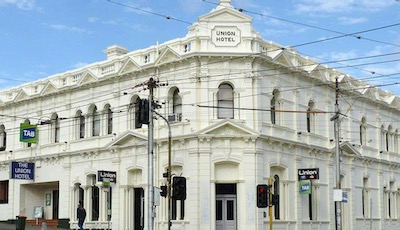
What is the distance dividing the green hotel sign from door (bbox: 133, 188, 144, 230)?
1017 cm

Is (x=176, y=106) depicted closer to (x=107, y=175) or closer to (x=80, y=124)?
(x=107, y=175)

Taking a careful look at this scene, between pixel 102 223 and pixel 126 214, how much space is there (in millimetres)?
2193

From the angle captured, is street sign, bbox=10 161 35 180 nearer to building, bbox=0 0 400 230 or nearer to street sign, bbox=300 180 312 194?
building, bbox=0 0 400 230

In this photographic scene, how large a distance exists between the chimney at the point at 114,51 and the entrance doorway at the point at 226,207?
13158mm

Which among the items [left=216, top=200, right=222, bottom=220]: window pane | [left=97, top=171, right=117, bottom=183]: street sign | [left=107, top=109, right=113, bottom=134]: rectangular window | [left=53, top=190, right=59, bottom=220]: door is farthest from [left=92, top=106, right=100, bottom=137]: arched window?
[left=216, top=200, right=222, bottom=220]: window pane

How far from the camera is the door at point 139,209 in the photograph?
1626 inches

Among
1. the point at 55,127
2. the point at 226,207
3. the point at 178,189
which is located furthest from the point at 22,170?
the point at 178,189

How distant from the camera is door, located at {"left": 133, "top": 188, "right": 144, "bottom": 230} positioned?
136ft

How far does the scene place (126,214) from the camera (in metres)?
41.4

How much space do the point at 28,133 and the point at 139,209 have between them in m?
11.0

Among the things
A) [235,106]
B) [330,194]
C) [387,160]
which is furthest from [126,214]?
[387,160]

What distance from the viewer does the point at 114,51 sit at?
4616 cm

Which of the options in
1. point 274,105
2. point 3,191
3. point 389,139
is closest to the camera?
point 274,105

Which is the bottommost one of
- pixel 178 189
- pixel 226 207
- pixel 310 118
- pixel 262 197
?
pixel 226 207
